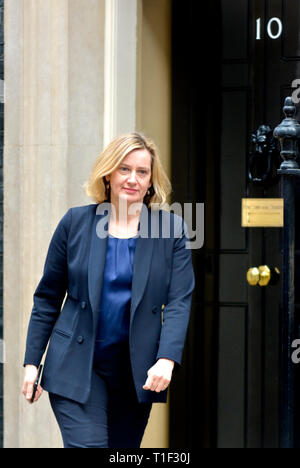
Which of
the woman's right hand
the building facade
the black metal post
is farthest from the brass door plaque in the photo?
the woman's right hand

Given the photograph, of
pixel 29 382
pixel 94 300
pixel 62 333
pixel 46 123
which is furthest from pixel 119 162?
pixel 46 123

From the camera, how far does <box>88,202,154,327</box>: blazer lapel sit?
3082 mm

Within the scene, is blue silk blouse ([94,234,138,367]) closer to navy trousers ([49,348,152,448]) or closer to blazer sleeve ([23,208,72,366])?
navy trousers ([49,348,152,448])

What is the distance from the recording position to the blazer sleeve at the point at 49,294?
3.26m

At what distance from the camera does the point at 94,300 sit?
3078mm

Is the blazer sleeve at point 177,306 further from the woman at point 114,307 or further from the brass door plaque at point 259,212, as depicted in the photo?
the brass door plaque at point 259,212

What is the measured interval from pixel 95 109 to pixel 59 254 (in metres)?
1.44

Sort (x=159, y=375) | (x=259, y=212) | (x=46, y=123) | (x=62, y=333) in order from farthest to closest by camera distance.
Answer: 1. (x=259, y=212)
2. (x=46, y=123)
3. (x=62, y=333)
4. (x=159, y=375)

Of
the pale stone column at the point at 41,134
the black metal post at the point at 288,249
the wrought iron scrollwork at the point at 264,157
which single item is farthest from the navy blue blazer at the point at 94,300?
the wrought iron scrollwork at the point at 264,157

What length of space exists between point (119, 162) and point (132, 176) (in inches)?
3.1

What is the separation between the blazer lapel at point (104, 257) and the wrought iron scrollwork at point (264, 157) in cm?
153

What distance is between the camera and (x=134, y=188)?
3211 millimetres

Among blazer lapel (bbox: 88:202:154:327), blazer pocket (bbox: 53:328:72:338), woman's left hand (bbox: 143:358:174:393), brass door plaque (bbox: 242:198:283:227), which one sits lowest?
A: woman's left hand (bbox: 143:358:174:393)

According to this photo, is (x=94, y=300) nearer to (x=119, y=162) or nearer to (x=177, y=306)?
(x=177, y=306)
